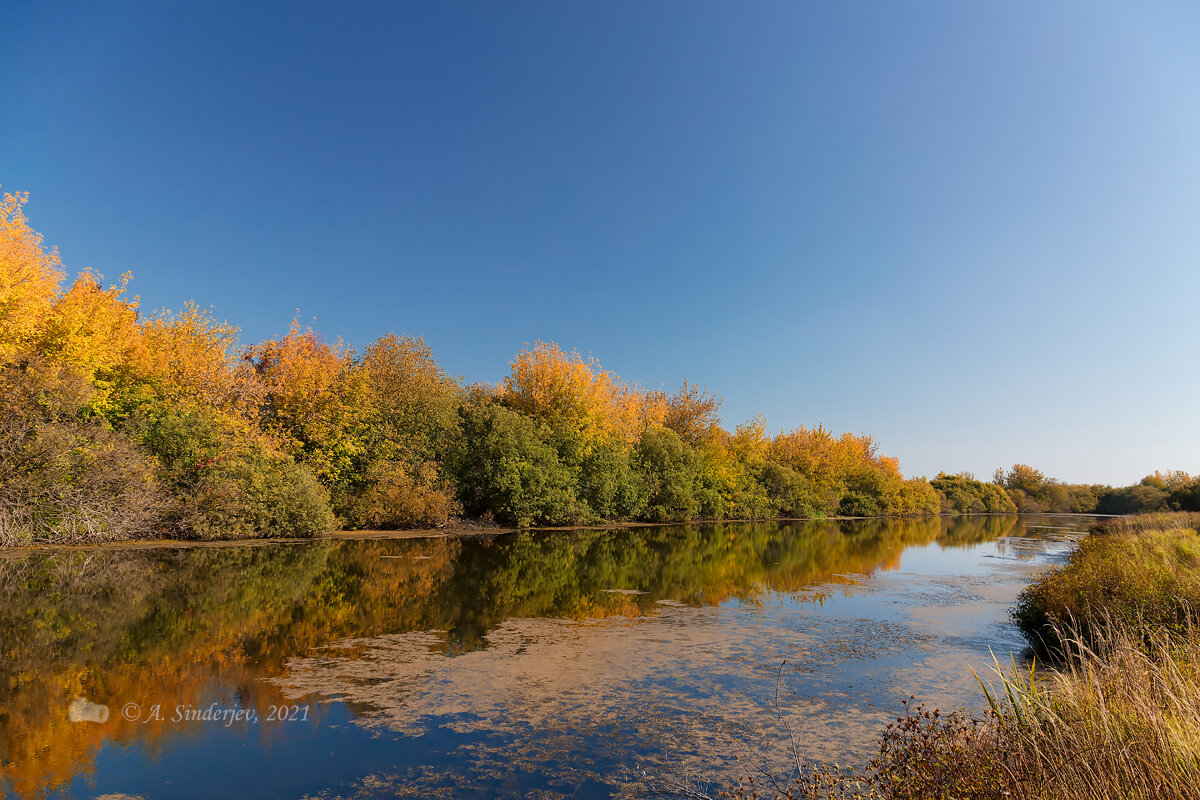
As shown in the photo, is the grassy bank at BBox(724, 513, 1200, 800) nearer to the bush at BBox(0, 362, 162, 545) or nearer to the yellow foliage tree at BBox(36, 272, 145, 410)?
the bush at BBox(0, 362, 162, 545)

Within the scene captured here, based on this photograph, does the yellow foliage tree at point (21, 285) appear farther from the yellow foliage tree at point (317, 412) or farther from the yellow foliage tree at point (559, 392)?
the yellow foliage tree at point (559, 392)

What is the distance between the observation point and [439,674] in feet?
23.9

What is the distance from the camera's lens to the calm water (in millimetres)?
4820

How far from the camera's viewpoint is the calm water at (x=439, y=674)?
15.8ft

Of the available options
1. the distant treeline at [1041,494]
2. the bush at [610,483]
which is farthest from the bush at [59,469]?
the distant treeline at [1041,494]

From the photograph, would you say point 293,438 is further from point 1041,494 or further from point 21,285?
point 1041,494

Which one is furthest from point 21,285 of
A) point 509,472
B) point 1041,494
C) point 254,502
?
point 1041,494

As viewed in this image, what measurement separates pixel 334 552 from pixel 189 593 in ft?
26.0

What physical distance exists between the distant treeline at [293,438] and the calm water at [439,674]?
10.2 feet

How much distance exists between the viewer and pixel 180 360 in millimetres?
25281

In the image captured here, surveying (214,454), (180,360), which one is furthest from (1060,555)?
(180,360)

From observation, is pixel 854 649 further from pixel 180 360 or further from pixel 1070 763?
pixel 180 360

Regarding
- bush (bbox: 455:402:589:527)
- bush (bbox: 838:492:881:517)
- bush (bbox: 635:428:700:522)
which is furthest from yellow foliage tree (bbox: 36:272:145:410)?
bush (bbox: 838:492:881:517)

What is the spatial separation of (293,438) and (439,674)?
23490mm
